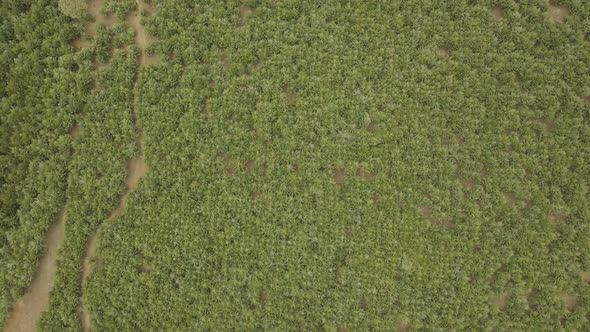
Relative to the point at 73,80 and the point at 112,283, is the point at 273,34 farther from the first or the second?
the point at 112,283

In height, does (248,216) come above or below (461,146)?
below

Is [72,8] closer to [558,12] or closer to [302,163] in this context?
[302,163]

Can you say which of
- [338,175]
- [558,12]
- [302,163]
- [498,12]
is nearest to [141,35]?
[302,163]

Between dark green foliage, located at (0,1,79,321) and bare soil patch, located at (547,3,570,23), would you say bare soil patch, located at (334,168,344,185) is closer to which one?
dark green foliage, located at (0,1,79,321)

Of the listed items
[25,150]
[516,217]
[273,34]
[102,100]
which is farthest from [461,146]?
[25,150]

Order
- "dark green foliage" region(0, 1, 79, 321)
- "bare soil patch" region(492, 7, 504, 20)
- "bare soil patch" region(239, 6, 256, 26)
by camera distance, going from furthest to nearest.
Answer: "bare soil patch" region(492, 7, 504, 20) < "bare soil patch" region(239, 6, 256, 26) < "dark green foliage" region(0, 1, 79, 321)

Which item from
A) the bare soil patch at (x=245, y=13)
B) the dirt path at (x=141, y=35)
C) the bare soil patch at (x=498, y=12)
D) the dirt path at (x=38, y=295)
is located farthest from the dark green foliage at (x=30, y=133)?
the bare soil patch at (x=498, y=12)

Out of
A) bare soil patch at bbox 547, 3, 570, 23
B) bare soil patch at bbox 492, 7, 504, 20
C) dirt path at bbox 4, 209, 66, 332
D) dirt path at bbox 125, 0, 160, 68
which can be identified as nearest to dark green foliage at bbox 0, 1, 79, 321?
dirt path at bbox 4, 209, 66, 332
